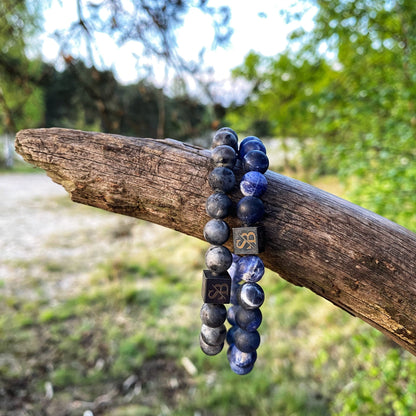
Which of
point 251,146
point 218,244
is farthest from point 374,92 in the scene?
point 218,244

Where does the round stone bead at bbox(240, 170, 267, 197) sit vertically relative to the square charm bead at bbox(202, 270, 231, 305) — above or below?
above

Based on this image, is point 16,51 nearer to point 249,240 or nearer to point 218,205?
point 218,205

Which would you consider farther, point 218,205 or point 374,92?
point 374,92

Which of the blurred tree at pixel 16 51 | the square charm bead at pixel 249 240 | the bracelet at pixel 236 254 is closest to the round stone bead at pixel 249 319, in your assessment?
the bracelet at pixel 236 254

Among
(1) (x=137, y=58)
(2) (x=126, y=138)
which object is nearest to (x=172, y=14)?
(1) (x=137, y=58)

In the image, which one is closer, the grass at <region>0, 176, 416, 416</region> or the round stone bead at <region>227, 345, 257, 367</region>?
the round stone bead at <region>227, 345, 257, 367</region>

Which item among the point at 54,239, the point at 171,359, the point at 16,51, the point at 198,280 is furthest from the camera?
the point at 54,239

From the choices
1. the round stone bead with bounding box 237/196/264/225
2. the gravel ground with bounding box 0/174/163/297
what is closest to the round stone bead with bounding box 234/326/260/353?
the round stone bead with bounding box 237/196/264/225

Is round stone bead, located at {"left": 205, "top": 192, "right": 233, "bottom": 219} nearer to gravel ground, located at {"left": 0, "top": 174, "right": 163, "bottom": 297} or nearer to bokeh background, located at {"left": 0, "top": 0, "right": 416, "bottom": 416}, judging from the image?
bokeh background, located at {"left": 0, "top": 0, "right": 416, "bottom": 416}
